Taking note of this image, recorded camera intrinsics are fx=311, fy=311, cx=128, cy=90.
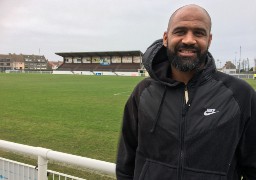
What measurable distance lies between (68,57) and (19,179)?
9683 cm

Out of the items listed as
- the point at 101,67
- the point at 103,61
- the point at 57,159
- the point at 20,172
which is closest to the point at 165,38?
the point at 57,159

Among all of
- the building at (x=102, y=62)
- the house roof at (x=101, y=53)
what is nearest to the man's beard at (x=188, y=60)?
the building at (x=102, y=62)

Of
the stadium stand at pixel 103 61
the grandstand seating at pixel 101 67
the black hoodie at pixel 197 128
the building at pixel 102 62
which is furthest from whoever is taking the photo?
the stadium stand at pixel 103 61

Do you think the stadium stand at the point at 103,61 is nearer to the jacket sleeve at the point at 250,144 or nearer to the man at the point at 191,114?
the man at the point at 191,114

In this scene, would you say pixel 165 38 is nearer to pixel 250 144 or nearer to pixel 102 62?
pixel 250 144

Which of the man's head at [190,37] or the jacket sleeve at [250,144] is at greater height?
the man's head at [190,37]

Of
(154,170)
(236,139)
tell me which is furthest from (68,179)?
(236,139)

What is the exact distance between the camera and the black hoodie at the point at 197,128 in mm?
1803

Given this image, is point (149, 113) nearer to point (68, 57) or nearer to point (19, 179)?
point (19, 179)

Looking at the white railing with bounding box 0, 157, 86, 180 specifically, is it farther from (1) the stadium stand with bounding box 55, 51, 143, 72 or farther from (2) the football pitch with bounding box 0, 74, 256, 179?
(1) the stadium stand with bounding box 55, 51, 143, 72

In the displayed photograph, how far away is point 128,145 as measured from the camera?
217cm

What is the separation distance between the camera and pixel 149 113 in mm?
1982

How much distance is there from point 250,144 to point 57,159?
69.2 inches

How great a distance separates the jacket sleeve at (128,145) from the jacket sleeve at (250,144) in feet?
2.28
